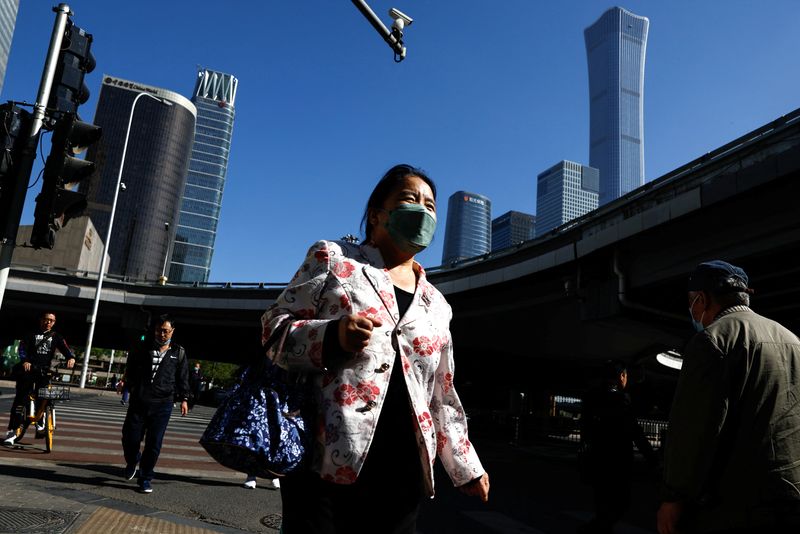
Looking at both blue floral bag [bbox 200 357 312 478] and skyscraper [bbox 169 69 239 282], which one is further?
skyscraper [bbox 169 69 239 282]

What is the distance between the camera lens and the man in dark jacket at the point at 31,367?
26.1ft

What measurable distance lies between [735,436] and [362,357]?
55.1 inches

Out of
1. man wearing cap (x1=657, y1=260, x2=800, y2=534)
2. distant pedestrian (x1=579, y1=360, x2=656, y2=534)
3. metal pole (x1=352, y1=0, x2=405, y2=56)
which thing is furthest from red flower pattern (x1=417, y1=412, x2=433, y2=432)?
metal pole (x1=352, y1=0, x2=405, y2=56)

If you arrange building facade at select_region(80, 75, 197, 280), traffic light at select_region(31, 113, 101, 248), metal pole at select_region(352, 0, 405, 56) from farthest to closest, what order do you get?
building facade at select_region(80, 75, 197, 280) < metal pole at select_region(352, 0, 405, 56) < traffic light at select_region(31, 113, 101, 248)

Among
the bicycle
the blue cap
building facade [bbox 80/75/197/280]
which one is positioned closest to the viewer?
the blue cap

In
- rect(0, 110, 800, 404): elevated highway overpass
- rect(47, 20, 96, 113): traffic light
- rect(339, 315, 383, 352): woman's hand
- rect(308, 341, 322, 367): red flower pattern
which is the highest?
rect(0, 110, 800, 404): elevated highway overpass

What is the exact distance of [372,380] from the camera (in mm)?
1919

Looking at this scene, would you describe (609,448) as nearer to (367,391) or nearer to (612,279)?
(367,391)

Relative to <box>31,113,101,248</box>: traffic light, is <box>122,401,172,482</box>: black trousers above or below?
below

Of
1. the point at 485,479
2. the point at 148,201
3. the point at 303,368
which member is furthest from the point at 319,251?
the point at 148,201

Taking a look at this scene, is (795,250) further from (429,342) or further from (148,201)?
(148,201)

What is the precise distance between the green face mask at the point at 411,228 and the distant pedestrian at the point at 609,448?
13.2 feet

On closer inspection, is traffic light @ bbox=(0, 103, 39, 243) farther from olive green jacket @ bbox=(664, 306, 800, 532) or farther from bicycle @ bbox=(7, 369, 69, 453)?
olive green jacket @ bbox=(664, 306, 800, 532)

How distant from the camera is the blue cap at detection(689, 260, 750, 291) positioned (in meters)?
2.54
